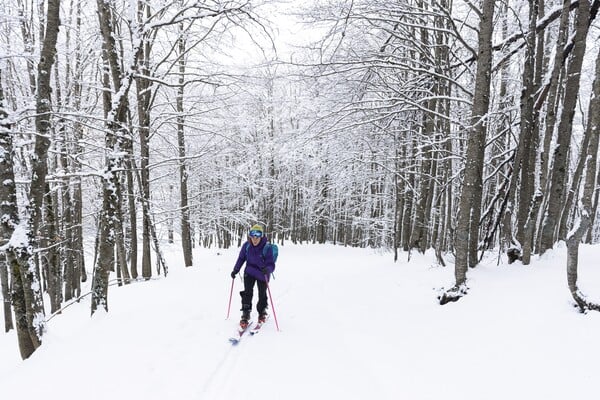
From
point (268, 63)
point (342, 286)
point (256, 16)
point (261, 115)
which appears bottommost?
point (342, 286)

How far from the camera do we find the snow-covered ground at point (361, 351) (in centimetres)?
357

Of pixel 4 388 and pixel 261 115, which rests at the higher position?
pixel 261 115

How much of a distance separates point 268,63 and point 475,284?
17.6ft

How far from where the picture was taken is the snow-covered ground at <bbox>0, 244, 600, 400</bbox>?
3.57 m

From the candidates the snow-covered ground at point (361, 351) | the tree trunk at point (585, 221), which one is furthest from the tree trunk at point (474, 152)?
the tree trunk at point (585, 221)

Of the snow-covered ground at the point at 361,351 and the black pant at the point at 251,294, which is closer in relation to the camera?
the snow-covered ground at the point at 361,351

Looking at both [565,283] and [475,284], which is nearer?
[565,283]

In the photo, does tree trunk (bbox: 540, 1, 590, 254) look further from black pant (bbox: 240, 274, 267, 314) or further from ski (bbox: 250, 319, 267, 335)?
ski (bbox: 250, 319, 267, 335)

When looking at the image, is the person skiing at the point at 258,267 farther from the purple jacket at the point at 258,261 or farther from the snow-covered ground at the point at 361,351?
the snow-covered ground at the point at 361,351

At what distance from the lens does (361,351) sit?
189 inches

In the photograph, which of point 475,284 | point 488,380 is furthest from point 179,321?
point 475,284

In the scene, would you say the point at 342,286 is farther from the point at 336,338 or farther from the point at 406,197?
the point at 406,197

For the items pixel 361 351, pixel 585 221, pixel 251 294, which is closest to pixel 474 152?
pixel 585 221

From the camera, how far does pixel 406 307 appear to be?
21.0 ft
